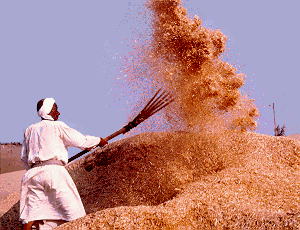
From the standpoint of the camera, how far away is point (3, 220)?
500 centimetres

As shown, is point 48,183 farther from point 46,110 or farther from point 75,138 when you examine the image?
point 46,110

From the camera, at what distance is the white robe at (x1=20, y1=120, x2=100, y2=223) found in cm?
303

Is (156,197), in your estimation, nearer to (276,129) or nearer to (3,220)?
(3,220)

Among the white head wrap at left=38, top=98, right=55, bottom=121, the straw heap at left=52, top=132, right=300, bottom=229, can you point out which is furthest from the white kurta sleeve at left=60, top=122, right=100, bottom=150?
the straw heap at left=52, top=132, right=300, bottom=229

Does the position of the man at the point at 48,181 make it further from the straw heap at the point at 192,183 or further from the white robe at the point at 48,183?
the straw heap at the point at 192,183

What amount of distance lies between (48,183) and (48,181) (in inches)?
0.9

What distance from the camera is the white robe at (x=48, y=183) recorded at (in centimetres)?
303

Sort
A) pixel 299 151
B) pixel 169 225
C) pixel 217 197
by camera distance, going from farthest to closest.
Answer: pixel 299 151
pixel 217 197
pixel 169 225

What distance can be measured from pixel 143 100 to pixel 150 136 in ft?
2.73

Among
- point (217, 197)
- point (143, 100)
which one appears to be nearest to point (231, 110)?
point (143, 100)

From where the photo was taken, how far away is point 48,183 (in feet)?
9.93

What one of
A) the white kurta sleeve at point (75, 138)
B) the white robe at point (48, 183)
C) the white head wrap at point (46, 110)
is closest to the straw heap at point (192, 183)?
the white robe at point (48, 183)

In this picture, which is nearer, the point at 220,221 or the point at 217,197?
the point at 220,221

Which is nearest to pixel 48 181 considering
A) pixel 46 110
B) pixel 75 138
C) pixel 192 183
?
pixel 75 138
